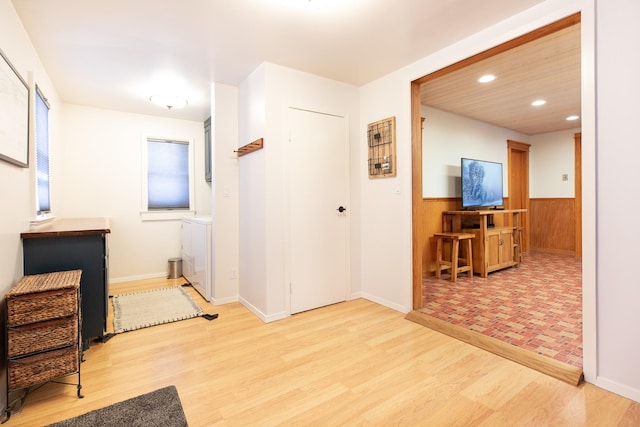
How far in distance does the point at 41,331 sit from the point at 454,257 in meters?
3.97

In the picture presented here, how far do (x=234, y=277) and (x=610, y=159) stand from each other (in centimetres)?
318

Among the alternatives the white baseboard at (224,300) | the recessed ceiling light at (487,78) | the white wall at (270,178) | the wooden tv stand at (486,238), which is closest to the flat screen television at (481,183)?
the wooden tv stand at (486,238)

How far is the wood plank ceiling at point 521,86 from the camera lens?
2791 millimetres

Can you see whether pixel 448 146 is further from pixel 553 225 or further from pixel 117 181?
pixel 117 181

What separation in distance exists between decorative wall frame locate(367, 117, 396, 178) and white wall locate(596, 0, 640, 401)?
1.54 meters

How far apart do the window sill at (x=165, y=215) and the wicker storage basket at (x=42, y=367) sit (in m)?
2.90

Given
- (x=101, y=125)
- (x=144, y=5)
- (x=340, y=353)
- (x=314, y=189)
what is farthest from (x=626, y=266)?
(x=101, y=125)

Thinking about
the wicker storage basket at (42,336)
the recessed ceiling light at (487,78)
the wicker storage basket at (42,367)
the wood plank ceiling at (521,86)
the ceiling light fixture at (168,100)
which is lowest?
the wicker storage basket at (42,367)

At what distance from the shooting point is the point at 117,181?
4184 mm

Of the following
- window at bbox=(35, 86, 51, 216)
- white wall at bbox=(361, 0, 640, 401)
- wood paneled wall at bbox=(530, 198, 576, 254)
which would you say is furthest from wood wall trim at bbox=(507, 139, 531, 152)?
window at bbox=(35, 86, 51, 216)

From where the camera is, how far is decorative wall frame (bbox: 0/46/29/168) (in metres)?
1.72

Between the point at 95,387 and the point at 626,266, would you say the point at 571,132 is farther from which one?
the point at 95,387

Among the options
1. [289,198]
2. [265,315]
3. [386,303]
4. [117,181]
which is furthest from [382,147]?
[117,181]

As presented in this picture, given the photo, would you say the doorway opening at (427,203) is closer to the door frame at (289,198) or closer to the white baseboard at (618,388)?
the white baseboard at (618,388)
